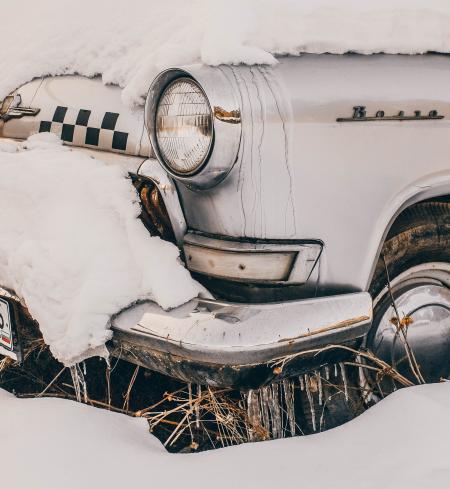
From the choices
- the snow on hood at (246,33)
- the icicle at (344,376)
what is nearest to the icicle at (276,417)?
the icicle at (344,376)

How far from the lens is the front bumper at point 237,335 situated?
5.12 ft

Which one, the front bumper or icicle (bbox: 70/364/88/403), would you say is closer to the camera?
the front bumper

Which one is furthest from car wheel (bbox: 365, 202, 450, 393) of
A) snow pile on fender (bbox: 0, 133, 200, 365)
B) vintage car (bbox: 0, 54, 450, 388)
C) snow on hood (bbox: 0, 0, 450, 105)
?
snow pile on fender (bbox: 0, 133, 200, 365)

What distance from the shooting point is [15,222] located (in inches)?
72.9

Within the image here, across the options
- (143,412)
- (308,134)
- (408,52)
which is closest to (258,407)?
(143,412)

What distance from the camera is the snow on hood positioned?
1.64 m

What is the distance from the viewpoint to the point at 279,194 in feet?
5.37

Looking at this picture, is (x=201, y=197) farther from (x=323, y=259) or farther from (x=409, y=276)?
(x=409, y=276)

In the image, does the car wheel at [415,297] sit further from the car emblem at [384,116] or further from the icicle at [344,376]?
the car emblem at [384,116]

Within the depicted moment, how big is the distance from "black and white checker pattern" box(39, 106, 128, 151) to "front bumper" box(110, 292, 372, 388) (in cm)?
54

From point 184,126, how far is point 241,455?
82 cm

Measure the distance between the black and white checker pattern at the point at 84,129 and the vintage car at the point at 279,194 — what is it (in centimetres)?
14

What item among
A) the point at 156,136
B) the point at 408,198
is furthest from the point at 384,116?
the point at 156,136

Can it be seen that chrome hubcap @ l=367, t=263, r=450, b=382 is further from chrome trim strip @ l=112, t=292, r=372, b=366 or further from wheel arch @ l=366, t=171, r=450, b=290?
chrome trim strip @ l=112, t=292, r=372, b=366
